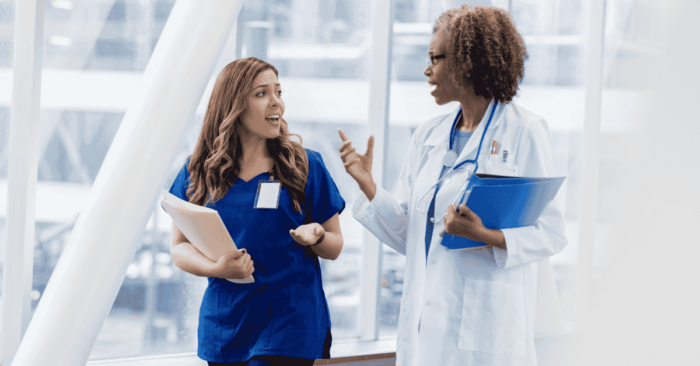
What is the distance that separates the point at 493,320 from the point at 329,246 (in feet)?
1.77

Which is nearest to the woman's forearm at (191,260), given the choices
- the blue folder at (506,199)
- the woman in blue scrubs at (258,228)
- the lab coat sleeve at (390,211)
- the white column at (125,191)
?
the woman in blue scrubs at (258,228)

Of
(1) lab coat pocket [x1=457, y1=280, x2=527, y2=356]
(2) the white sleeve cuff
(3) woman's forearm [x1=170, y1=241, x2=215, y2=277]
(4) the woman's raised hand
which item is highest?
(4) the woman's raised hand

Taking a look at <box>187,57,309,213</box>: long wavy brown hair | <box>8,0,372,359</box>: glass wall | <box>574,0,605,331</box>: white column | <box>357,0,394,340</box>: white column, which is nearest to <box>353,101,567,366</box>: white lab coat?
<box>187,57,309,213</box>: long wavy brown hair

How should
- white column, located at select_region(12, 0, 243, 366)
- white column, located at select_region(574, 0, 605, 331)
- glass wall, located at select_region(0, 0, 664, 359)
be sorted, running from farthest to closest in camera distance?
white column, located at select_region(574, 0, 605, 331), glass wall, located at select_region(0, 0, 664, 359), white column, located at select_region(12, 0, 243, 366)

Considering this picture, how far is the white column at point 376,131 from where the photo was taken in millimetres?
3336

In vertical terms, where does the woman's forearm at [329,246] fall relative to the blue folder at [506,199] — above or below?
below

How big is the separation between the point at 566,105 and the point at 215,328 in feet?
10.0

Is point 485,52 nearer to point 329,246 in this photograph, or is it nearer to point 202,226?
point 329,246

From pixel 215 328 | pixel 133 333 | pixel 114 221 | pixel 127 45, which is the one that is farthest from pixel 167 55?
pixel 133 333

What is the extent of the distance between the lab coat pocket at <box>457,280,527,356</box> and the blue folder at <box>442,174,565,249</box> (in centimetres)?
15

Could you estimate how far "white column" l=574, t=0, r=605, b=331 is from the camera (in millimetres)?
3736

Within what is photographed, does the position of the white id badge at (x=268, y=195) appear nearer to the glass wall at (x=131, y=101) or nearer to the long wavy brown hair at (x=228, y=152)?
the long wavy brown hair at (x=228, y=152)

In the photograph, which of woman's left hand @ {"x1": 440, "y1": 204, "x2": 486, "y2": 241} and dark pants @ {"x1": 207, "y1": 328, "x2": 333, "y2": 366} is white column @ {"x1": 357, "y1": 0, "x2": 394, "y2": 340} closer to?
dark pants @ {"x1": 207, "y1": 328, "x2": 333, "y2": 366}

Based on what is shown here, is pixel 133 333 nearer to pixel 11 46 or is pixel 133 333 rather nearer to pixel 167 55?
pixel 11 46
